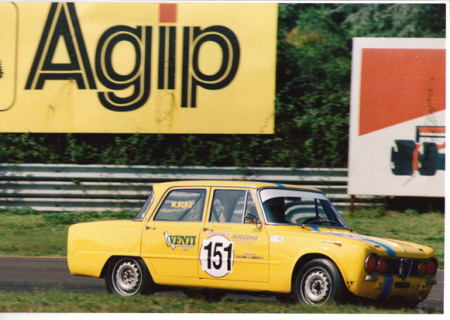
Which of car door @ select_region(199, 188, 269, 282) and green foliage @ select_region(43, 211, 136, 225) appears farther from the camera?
green foliage @ select_region(43, 211, 136, 225)

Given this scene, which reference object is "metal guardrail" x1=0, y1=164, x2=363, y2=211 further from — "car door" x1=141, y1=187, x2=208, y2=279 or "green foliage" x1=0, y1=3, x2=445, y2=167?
"car door" x1=141, y1=187, x2=208, y2=279

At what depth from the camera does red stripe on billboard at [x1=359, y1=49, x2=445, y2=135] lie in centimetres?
1584

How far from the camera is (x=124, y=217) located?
15906 millimetres

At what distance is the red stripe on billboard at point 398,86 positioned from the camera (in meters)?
15.8

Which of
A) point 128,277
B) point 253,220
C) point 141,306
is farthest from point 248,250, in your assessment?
point 128,277

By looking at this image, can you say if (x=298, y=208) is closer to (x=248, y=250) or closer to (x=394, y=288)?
(x=248, y=250)

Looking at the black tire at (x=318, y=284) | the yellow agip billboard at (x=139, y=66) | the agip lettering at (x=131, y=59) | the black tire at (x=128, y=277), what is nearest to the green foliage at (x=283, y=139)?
the yellow agip billboard at (x=139, y=66)

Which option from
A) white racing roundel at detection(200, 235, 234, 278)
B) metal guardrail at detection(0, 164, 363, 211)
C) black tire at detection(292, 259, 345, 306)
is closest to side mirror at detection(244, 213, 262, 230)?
white racing roundel at detection(200, 235, 234, 278)

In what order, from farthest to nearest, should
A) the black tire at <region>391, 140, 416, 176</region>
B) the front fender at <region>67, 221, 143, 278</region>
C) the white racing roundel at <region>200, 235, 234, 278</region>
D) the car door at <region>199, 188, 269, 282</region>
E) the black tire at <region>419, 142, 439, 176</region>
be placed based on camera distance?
the black tire at <region>391, 140, 416, 176</region> → the black tire at <region>419, 142, 439, 176</region> → the front fender at <region>67, 221, 143, 278</region> → the white racing roundel at <region>200, 235, 234, 278</region> → the car door at <region>199, 188, 269, 282</region>

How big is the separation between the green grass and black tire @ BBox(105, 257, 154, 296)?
384 millimetres

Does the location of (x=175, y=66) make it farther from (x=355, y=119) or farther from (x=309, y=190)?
(x=309, y=190)

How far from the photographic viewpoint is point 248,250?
8719 mm
